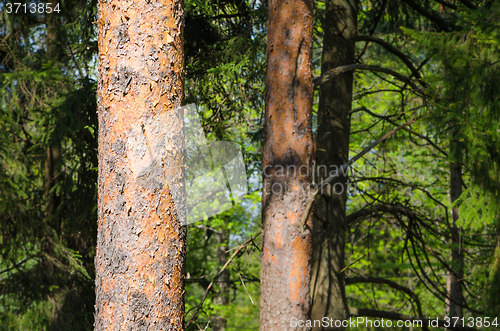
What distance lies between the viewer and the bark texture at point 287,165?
3203 millimetres

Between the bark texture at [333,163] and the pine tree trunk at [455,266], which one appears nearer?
the bark texture at [333,163]

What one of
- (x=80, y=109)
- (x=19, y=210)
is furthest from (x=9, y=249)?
(x=80, y=109)

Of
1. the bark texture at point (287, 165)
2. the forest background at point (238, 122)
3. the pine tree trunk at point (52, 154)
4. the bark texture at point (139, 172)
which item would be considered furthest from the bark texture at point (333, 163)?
the pine tree trunk at point (52, 154)

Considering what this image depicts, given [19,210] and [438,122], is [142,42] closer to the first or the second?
[438,122]

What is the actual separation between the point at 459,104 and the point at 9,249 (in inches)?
248

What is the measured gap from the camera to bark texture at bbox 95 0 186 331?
7.23 ft

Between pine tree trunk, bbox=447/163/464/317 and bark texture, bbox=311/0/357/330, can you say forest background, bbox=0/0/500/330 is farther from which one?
pine tree trunk, bbox=447/163/464/317

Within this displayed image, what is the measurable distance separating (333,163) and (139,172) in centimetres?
334

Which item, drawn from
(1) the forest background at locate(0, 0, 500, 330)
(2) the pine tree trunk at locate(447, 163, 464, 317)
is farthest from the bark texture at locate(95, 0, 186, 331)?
(2) the pine tree trunk at locate(447, 163, 464, 317)

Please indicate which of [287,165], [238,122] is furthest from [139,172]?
[238,122]

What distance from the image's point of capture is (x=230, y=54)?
452 centimetres

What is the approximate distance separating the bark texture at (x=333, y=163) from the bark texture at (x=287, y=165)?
4.80ft

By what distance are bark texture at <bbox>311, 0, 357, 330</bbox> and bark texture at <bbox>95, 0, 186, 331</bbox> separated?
2745mm

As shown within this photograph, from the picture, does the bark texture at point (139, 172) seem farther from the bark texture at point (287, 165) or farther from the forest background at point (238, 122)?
the forest background at point (238, 122)
